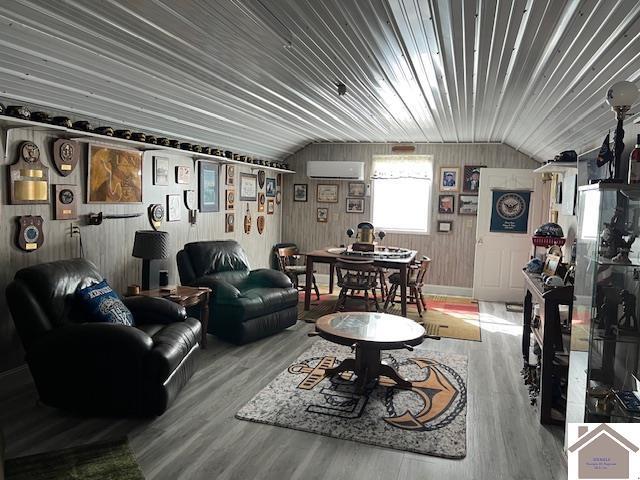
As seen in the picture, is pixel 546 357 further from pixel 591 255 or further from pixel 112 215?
pixel 112 215

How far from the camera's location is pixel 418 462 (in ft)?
9.24

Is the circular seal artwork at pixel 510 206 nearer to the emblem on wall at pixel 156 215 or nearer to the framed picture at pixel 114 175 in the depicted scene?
the emblem on wall at pixel 156 215

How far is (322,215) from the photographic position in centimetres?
844

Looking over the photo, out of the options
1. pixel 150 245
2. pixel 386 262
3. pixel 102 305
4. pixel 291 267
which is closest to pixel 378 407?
pixel 102 305

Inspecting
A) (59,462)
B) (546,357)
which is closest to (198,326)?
(59,462)

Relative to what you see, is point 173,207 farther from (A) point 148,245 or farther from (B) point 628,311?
(B) point 628,311

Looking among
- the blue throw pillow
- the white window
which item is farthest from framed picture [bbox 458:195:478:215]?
the blue throw pillow

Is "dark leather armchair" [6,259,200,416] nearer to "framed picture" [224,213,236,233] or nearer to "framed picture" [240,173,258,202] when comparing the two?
"framed picture" [224,213,236,233]

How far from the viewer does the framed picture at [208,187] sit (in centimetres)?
616

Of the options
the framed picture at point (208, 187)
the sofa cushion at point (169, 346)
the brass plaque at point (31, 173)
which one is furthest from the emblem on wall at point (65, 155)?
the framed picture at point (208, 187)

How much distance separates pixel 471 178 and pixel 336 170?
2200mm

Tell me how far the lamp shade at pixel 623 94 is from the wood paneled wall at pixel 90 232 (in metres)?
3.99

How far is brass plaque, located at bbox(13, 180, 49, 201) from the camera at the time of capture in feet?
12.0

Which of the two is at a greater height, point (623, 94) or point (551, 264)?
point (623, 94)
